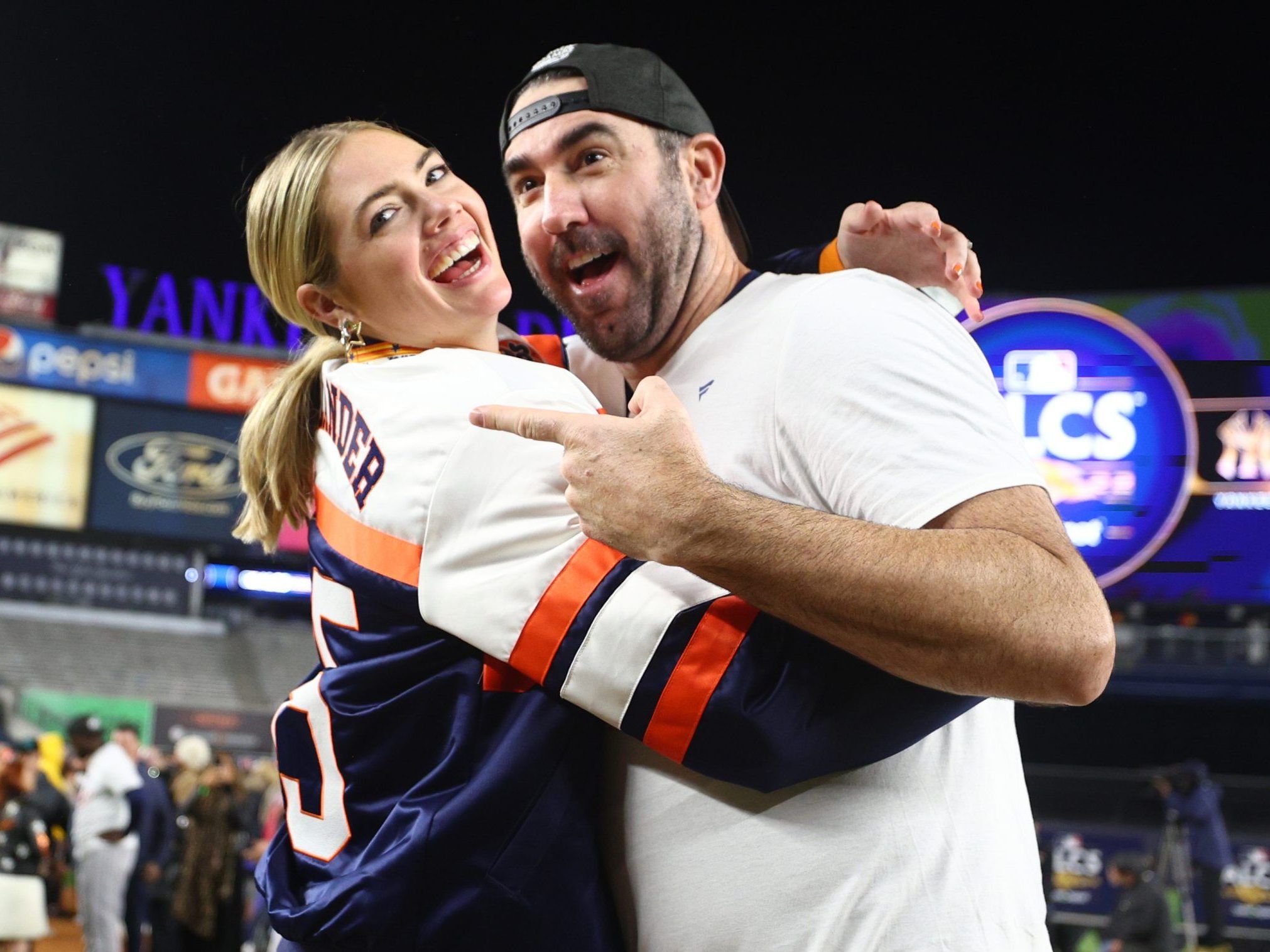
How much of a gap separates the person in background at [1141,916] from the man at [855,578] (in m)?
6.95

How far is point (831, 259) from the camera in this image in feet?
6.99

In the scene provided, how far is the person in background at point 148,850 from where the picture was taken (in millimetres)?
8117

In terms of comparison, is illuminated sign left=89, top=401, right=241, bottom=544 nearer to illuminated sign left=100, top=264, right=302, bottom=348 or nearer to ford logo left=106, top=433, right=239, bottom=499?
ford logo left=106, top=433, right=239, bottom=499

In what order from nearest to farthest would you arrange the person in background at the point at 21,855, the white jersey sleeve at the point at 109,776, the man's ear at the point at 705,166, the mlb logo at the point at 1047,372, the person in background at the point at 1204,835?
the man's ear at the point at 705,166 < the person in background at the point at 21,855 < the white jersey sleeve at the point at 109,776 < the person in background at the point at 1204,835 < the mlb logo at the point at 1047,372

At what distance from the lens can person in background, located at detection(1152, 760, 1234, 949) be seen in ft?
30.7

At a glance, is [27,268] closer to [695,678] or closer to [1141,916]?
[1141,916]

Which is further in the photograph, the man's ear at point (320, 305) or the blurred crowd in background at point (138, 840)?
the blurred crowd in background at point (138, 840)

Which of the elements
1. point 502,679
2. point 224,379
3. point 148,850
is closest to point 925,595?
point 502,679

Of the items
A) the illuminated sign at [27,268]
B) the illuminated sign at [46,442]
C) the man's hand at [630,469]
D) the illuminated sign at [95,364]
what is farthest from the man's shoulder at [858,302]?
the illuminated sign at [27,268]

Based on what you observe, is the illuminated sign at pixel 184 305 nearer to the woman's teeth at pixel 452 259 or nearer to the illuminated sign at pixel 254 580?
the illuminated sign at pixel 254 580

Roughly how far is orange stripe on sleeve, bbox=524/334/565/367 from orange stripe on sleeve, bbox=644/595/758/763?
102 centimetres

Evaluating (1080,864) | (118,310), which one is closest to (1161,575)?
(1080,864)

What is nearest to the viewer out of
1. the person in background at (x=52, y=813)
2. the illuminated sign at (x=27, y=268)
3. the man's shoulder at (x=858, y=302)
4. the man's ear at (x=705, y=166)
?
the man's shoulder at (x=858, y=302)

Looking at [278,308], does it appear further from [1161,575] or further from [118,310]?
[118,310]
